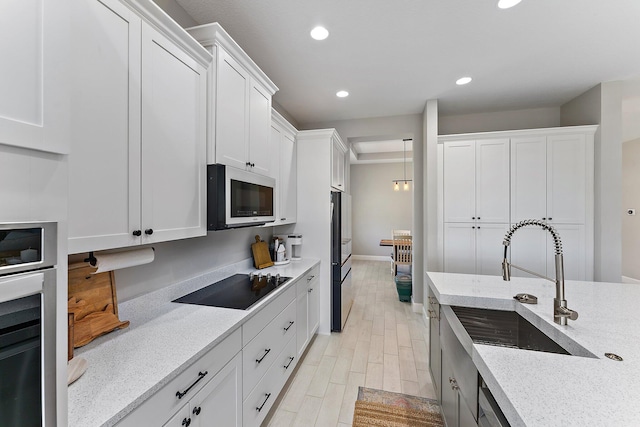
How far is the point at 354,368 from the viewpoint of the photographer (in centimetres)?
248

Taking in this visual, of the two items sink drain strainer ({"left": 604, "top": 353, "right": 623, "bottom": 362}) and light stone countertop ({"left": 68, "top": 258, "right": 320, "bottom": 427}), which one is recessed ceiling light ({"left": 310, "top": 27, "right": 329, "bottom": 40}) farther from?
sink drain strainer ({"left": 604, "top": 353, "right": 623, "bottom": 362})

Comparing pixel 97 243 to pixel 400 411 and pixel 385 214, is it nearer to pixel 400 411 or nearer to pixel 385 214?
pixel 400 411

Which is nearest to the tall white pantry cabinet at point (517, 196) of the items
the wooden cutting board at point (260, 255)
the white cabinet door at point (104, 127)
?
the wooden cutting board at point (260, 255)

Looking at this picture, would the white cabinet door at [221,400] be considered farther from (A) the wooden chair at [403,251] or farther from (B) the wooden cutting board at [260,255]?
(A) the wooden chair at [403,251]

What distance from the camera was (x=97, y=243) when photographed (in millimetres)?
1005

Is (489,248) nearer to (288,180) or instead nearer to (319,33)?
(288,180)

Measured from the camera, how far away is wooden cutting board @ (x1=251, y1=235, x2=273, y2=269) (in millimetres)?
2629

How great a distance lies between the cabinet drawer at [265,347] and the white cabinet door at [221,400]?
7 centimetres

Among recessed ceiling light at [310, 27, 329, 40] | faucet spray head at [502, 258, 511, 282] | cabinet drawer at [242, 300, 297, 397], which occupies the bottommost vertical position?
cabinet drawer at [242, 300, 297, 397]

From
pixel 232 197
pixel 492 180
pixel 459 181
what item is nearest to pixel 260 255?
pixel 232 197

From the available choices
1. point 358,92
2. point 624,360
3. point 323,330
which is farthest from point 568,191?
point 323,330

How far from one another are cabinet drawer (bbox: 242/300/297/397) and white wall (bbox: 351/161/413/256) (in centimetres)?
588

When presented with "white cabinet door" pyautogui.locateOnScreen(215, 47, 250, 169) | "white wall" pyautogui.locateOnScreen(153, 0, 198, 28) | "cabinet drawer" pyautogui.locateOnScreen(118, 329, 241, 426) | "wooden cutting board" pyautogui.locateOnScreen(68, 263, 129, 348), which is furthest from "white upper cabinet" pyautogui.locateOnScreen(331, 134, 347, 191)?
Result: "wooden cutting board" pyautogui.locateOnScreen(68, 263, 129, 348)

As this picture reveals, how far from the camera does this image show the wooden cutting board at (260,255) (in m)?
2.63
